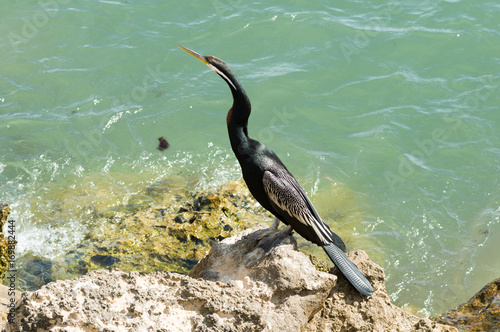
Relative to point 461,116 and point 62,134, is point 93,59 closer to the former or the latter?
point 62,134

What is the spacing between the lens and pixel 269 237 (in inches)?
185

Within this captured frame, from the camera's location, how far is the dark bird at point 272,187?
476cm

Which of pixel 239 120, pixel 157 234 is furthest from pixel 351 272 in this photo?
pixel 157 234

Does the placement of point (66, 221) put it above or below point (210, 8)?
below

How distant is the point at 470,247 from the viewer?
7.54 m

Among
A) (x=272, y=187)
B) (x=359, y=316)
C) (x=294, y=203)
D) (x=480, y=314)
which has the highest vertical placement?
(x=272, y=187)

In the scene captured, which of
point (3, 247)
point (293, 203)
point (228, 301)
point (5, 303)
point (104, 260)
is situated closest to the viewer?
point (228, 301)

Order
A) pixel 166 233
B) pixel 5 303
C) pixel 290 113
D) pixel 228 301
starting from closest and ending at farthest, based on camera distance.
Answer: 1. pixel 228 301
2. pixel 5 303
3. pixel 166 233
4. pixel 290 113

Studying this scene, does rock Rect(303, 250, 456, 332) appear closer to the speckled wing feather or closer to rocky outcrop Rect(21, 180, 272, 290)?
the speckled wing feather

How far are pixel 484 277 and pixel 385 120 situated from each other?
3593 mm

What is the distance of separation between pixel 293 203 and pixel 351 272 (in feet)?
2.76

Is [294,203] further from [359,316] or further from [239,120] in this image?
[359,316]

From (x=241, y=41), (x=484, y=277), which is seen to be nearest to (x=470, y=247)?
(x=484, y=277)

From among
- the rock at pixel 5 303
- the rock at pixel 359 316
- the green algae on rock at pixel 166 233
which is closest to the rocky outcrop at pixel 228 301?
the rock at pixel 359 316
